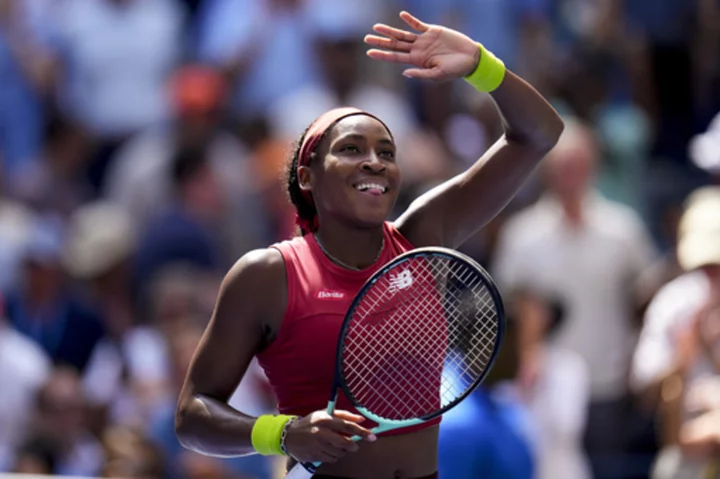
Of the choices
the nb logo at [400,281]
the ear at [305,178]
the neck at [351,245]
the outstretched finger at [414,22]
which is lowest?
the nb logo at [400,281]

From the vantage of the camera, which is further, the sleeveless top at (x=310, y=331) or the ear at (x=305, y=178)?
the ear at (x=305, y=178)

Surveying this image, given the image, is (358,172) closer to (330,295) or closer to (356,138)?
(356,138)

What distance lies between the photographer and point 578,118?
8852mm

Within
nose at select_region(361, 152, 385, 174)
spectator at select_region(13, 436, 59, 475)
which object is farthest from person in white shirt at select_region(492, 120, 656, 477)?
nose at select_region(361, 152, 385, 174)

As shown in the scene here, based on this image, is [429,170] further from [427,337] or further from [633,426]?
[427,337]

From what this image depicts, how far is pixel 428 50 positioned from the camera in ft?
12.0

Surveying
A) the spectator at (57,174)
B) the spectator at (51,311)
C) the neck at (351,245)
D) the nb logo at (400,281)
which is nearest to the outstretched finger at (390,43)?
the neck at (351,245)

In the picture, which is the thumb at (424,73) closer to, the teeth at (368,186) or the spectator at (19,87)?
the teeth at (368,186)

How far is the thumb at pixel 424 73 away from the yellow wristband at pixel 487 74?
14cm

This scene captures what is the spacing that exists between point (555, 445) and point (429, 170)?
7.02 ft

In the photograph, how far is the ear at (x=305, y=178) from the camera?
12.2 ft

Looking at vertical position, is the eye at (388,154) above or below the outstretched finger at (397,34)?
below

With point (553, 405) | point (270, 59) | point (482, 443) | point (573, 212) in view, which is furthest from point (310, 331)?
point (270, 59)

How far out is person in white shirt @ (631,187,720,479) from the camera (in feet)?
17.7
